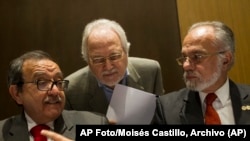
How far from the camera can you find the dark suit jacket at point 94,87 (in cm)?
222

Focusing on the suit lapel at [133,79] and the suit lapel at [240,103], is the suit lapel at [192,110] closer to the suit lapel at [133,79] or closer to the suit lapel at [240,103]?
the suit lapel at [240,103]

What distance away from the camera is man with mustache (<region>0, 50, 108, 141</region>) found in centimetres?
191

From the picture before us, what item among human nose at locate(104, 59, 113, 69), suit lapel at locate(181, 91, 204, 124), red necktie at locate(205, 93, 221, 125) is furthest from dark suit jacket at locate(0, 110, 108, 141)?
red necktie at locate(205, 93, 221, 125)

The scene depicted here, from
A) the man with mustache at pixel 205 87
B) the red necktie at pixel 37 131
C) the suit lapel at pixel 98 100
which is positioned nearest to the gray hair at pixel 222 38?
the man with mustache at pixel 205 87

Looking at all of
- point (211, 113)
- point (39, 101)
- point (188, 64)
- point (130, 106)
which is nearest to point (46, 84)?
point (39, 101)

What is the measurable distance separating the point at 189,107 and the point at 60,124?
684mm

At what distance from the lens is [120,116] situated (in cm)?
166

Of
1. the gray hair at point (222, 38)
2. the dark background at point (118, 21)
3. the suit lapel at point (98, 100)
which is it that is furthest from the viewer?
the dark background at point (118, 21)

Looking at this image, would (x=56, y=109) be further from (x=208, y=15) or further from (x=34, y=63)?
(x=208, y=15)

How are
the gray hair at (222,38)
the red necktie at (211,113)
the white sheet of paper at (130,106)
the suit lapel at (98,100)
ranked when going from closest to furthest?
1. the white sheet of paper at (130,106)
2. the red necktie at (211,113)
3. the gray hair at (222,38)
4. the suit lapel at (98,100)

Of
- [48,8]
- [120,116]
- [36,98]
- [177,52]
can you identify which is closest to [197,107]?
[120,116]

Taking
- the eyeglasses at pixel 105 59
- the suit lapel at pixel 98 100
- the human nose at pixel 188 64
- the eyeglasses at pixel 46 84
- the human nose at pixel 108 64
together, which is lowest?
the suit lapel at pixel 98 100

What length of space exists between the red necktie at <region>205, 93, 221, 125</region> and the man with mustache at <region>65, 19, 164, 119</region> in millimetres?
488

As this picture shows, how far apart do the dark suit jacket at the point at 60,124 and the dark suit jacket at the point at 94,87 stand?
0.75ft
